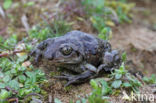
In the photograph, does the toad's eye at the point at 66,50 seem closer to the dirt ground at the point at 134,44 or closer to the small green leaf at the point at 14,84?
the dirt ground at the point at 134,44

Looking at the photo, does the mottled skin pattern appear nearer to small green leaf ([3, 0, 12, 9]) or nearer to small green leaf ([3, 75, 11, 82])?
small green leaf ([3, 75, 11, 82])

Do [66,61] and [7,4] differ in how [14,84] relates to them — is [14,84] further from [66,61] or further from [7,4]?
[7,4]

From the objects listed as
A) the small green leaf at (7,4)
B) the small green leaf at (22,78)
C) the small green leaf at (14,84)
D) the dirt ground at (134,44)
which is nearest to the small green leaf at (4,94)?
the small green leaf at (14,84)

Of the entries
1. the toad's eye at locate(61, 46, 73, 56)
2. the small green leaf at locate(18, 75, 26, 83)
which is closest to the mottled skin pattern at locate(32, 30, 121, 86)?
the toad's eye at locate(61, 46, 73, 56)

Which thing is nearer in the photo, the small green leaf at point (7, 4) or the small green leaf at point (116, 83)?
the small green leaf at point (116, 83)

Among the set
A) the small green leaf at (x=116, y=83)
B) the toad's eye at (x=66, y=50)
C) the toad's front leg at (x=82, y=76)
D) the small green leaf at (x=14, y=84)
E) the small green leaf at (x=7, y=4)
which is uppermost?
the small green leaf at (x=7, y=4)

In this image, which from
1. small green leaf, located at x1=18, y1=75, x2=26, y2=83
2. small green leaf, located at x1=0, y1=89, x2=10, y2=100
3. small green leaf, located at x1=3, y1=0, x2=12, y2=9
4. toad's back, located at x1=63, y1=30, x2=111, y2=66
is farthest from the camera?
small green leaf, located at x1=3, y1=0, x2=12, y2=9

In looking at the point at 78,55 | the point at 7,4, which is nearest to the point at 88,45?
the point at 78,55

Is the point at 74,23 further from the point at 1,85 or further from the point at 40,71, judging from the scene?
the point at 1,85

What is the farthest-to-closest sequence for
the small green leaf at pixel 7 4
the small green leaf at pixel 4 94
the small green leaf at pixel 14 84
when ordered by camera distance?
the small green leaf at pixel 7 4 < the small green leaf at pixel 14 84 < the small green leaf at pixel 4 94
